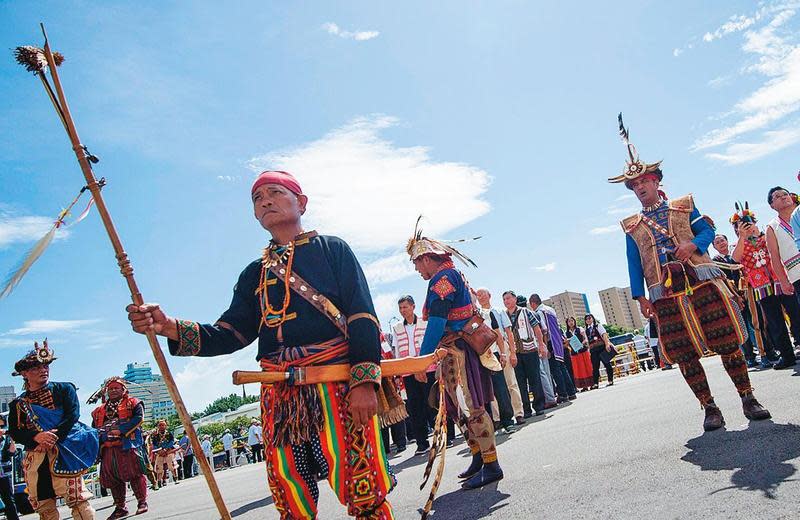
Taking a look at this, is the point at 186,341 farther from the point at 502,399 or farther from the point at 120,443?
the point at 120,443

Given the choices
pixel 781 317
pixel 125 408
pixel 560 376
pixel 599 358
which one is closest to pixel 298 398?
pixel 125 408

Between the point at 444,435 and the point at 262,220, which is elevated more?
the point at 262,220

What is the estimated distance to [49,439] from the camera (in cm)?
562

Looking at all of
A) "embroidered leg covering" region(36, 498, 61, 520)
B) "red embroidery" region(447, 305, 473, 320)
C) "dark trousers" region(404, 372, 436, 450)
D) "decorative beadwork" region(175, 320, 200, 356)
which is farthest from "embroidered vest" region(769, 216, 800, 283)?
"embroidered leg covering" region(36, 498, 61, 520)

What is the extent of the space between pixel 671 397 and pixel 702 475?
4299 mm

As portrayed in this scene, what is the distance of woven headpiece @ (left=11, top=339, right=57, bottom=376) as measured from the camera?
19.4ft

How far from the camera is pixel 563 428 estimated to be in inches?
267

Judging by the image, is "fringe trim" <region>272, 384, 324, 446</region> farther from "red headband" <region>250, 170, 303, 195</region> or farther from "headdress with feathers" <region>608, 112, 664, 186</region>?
"headdress with feathers" <region>608, 112, 664, 186</region>

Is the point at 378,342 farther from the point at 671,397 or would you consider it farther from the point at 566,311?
the point at 566,311

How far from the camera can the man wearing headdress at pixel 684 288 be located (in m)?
4.47

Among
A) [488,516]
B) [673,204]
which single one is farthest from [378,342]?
[673,204]

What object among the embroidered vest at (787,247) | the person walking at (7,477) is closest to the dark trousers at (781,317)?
the embroidered vest at (787,247)

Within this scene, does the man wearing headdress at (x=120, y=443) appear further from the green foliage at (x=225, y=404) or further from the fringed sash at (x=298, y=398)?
the green foliage at (x=225, y=404)

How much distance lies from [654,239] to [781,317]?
449 centimetres
